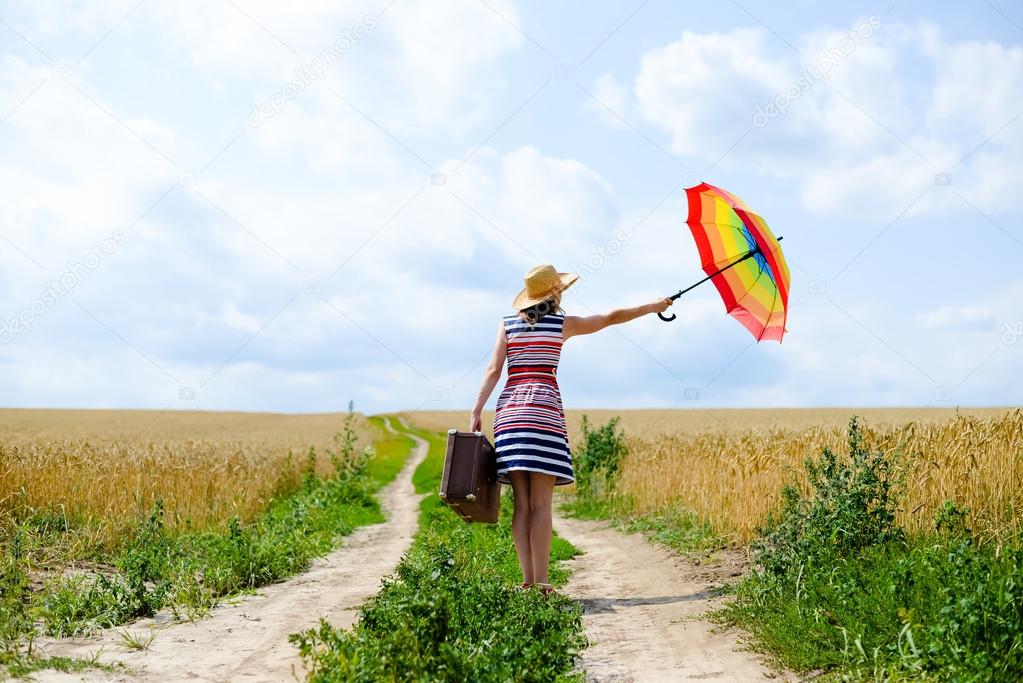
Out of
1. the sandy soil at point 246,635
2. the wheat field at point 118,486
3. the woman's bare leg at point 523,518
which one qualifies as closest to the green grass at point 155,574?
the sandy soil at point 246,635

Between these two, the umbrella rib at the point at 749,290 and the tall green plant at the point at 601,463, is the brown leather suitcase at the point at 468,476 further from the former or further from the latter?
the tall green plant at the point at 601,463

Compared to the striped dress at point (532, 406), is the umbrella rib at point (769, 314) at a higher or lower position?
higher

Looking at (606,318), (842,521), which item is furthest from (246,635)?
(842,521)

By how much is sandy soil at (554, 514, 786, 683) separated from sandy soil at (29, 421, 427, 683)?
2.18 metres

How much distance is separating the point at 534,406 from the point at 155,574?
455cm

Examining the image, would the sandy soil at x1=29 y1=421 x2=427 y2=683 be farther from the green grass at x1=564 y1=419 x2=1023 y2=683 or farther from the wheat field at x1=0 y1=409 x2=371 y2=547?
the green grass at x1=564 y1=419 x2=1023 y2=683

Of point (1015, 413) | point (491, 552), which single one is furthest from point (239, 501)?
point (1015, 413)

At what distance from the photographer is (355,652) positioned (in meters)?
4.77

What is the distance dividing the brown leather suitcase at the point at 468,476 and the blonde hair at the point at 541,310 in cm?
114

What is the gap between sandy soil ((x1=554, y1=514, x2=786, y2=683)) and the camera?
20.1 ft

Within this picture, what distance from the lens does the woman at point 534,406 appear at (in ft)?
25.7

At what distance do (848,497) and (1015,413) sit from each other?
2.93 metres

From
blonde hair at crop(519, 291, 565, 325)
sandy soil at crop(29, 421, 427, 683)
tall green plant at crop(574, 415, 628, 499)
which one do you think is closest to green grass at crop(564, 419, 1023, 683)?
blonde hair at crop(519, 291, 565, 325)

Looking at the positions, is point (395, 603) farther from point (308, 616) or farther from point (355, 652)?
point (308, 616)
